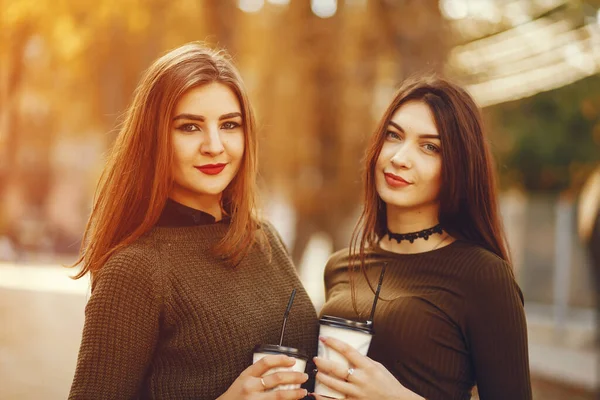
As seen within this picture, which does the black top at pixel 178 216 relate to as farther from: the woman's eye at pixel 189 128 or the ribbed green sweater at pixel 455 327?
the ribbed green sweater at pixel 455 327

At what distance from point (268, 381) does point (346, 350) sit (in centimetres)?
22

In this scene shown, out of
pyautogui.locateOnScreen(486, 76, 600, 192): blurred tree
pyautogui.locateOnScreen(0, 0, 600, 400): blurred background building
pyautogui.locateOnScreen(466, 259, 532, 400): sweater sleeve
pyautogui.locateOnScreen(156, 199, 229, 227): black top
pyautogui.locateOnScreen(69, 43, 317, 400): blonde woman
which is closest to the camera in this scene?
pyautogui.locateOnScreen(69, 43, 317, 400): blonde woman

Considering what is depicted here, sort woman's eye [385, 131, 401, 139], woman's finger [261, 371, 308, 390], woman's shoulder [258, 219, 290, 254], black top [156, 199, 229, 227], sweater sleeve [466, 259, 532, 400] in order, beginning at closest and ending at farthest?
woman's finger [261, 371, 308, 390] → sweater sleeve [466, 259, 532, 400] → black top [156, 199, 229, 227] → woman's eye [385, 131, 401, 139] → woman's shoulder [258, 219, 290, 254]

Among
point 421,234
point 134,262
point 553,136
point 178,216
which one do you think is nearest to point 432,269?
point 421,234

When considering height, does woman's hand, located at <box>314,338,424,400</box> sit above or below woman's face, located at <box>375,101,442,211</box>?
below

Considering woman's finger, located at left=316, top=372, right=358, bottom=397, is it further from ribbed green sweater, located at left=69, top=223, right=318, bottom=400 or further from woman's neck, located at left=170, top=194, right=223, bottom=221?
woman's neck, located at left=170, top=194, right=223, bottom=221

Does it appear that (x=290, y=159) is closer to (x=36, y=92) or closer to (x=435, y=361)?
(x=36, y=92)

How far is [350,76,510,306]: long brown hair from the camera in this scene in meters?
2.36

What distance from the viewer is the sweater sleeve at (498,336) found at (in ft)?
7.06

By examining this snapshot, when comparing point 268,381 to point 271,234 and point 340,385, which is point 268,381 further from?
point 271,234

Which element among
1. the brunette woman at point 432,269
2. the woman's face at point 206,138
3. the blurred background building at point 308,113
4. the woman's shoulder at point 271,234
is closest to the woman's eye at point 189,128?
the woman's face at point 206,138

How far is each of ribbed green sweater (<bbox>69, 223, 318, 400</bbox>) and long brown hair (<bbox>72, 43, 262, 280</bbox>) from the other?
0.08m

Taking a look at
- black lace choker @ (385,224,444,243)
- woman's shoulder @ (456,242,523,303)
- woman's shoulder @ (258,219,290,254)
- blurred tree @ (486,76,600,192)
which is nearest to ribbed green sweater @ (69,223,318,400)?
woman's shoulder @ (258,219,290,254)

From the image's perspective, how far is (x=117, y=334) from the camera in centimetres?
202
